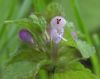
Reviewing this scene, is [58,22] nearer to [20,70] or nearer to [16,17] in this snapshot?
Answer: [20,70]

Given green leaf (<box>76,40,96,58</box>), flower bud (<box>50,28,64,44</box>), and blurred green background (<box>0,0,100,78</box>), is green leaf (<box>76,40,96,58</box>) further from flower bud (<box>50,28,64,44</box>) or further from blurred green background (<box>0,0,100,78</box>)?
blurred green background (<box>0,0,100,78</box>)

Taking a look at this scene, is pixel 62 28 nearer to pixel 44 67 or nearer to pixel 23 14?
pixel 44 67

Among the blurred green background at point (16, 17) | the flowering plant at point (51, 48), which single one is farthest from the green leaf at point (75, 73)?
the blurred green background at point (16, 17)

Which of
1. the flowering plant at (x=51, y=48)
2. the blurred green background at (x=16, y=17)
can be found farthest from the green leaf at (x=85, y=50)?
the blurred green background at (x=16, y=17)

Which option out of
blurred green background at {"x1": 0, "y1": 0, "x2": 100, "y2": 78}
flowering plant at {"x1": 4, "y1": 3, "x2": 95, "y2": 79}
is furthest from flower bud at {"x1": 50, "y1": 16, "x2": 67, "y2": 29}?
blurred green background at {"x1": 0, "y1": 0, "x2": 100, "y2": 78}

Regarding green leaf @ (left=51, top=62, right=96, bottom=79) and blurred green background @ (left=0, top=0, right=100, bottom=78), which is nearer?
green leaf @ (left=51, top=62, right=96, bottom=79)

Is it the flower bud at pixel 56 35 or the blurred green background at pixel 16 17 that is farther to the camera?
the blurred green background at pixel 16 17

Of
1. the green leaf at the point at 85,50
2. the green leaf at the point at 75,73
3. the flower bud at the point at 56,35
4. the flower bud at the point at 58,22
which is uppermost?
the flower bud at the point at 58,22

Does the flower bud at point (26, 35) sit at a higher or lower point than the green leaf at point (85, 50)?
higher

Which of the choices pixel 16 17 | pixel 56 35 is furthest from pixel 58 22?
pixel 16 17

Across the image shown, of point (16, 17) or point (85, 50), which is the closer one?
point (85, 50)

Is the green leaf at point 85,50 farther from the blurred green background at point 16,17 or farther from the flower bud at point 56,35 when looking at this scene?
the blurred green background at point 16,17

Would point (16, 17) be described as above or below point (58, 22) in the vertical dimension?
above
